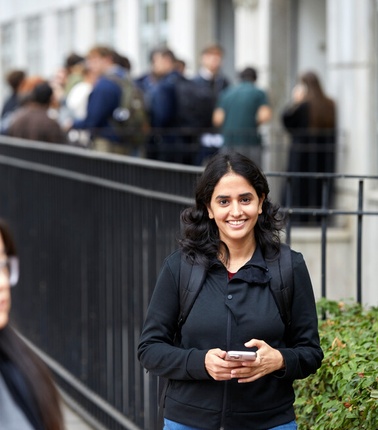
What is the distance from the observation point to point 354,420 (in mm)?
4668

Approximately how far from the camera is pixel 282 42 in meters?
17.3

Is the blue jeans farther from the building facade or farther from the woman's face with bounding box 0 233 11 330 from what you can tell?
the building facade

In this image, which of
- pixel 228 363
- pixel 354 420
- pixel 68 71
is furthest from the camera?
pixel 68 71

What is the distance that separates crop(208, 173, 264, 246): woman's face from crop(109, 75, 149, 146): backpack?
8.90 m

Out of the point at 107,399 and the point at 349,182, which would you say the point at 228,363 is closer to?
the point at 107,399

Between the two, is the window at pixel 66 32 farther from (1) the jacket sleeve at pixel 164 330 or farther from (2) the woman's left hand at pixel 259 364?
(2) the woman's left hand at pixel 259 364

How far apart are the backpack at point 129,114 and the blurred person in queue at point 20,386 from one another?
10.4 m

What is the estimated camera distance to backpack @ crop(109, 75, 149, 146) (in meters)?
13.3

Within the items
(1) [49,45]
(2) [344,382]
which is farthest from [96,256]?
(1) [49,45]

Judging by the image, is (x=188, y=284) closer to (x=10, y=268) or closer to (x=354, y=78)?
(x=10, y=268)

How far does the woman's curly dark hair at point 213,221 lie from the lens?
14.4ft

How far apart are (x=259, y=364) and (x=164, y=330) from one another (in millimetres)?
371

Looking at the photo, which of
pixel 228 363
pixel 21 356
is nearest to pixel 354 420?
pixel 228 363

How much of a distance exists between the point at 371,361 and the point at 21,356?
7.06ft
